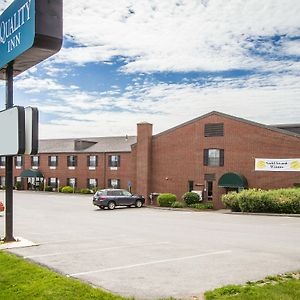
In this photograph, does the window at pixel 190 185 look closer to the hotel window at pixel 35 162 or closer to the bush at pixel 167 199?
the bush at pixel 167 199

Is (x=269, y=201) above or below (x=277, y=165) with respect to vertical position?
below

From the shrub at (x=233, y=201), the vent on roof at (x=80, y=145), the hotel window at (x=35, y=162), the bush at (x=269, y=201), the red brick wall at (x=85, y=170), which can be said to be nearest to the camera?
the bush at (x=269, y=201)

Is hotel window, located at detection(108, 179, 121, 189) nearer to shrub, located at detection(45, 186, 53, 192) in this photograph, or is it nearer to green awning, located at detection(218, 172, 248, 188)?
shrub, located at detection(45, 186, 53, 192)

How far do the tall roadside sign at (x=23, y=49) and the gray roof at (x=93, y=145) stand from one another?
42.3m

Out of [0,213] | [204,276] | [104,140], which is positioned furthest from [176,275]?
[104,140]

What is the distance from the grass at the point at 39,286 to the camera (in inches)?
286

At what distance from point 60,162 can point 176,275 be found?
2171 inches

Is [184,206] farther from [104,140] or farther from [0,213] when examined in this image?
[104,140]

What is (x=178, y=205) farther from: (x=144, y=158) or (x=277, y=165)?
(x=277, y=165)

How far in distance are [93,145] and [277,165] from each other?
32.6m

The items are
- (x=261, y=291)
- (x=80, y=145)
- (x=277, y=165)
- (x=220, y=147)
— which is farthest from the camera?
(x=80, y=145)

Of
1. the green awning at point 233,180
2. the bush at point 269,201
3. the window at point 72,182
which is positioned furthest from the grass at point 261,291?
the window at point 72,182

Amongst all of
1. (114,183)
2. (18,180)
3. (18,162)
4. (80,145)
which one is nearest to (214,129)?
(114,183)

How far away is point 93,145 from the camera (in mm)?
62438
